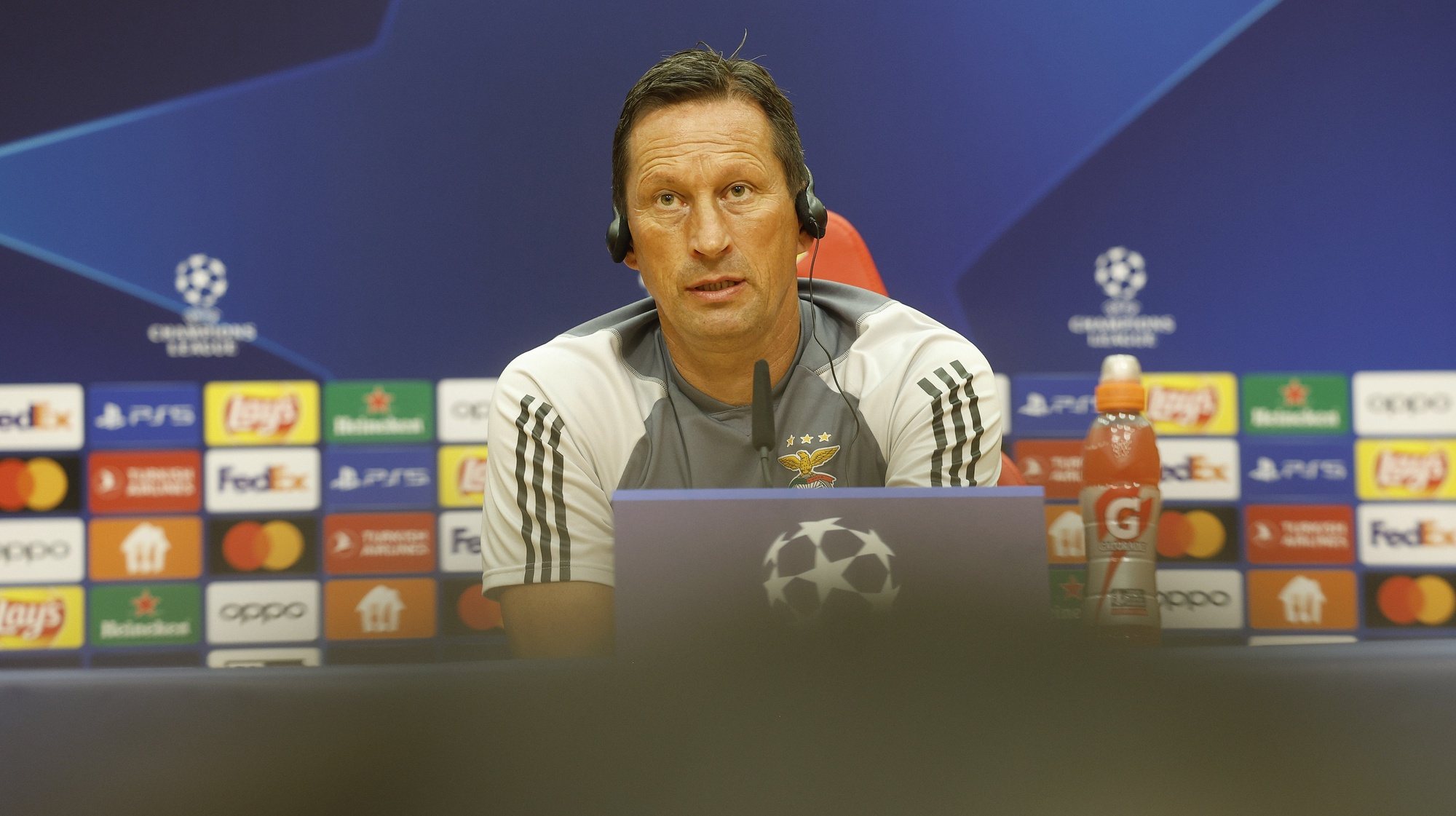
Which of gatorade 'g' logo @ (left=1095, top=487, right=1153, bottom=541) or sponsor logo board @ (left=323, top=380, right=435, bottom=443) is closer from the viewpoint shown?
gatorade 'g' logo @ (left=1095, top=487, right=1153, bottom=541)

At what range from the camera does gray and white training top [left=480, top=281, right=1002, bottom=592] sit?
4.01 feet

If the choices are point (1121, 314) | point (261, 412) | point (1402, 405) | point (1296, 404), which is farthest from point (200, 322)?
point (1402, 405)

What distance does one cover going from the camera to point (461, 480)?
7.06ft

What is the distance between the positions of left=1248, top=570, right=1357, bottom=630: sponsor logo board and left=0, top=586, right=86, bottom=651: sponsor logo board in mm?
2279

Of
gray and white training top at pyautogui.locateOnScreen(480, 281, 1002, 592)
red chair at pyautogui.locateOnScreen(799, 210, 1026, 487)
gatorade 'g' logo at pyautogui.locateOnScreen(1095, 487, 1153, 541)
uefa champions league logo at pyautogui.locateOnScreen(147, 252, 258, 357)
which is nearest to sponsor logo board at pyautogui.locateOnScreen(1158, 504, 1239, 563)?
gatorade 'g' logo at pyautogui.locateOnScreen(1095, 487, 1153, 541)

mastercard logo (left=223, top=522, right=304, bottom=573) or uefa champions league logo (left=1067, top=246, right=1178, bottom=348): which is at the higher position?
uefa champions league logo (left=1067, top=246, right=1178, bottom=348)

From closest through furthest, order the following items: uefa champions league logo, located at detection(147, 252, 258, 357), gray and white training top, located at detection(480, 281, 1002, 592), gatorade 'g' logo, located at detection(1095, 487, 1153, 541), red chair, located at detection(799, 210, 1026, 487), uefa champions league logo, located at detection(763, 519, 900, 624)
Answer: uefa champions league logo, located at detection(763, 519, 900, 624)
gray and white training top, located at detection(480, 281, 1002, 592)
gatorade 'g' logo, located at detection(1095, 487, 1153, 541)
red chair, located at detection(799, 210, 1026, 487)
uefa champions league logo, located at detection(147, 252, 258, 357)

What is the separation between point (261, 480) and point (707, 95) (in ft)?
4.24

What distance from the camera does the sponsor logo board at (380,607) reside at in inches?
84.3

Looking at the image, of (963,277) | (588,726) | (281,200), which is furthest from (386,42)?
(588,726)

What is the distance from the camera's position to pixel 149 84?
2.14 m

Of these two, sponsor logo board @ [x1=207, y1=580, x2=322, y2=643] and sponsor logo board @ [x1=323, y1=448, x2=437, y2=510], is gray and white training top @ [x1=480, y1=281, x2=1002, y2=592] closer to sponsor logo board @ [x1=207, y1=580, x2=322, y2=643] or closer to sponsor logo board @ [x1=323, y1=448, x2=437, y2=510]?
sponsor logo board @ [x1=323, y1=448, x2=437, y2=510]

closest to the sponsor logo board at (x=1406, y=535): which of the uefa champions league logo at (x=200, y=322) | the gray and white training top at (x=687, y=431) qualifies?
the gray and white training top at (x=687, y=431)

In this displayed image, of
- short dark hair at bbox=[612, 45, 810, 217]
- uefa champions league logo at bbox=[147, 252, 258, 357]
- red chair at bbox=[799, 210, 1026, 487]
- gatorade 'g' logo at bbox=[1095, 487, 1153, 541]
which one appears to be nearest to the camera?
short dark hair at bbox=[612, 45, 810, 217]
